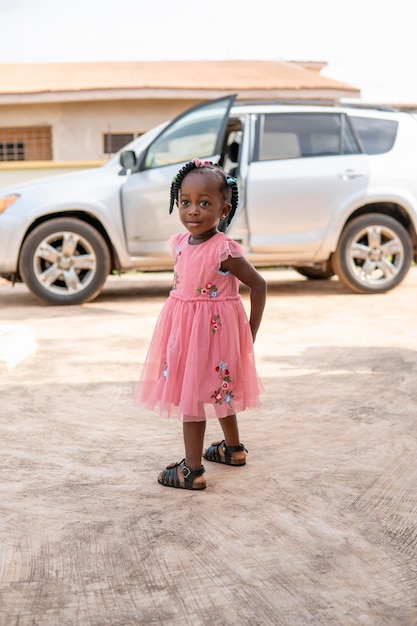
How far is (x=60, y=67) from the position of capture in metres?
21.8

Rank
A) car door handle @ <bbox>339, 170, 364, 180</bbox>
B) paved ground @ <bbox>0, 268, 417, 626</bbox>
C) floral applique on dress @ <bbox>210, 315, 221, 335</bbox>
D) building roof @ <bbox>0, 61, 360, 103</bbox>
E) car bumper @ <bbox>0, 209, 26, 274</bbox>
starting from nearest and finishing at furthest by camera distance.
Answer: paved ground @ <bbox>0, 268, 417, 626</bbox> < floral applique on dress @ <bbox>210, 315, 221, 335</bbox> < car bumper @ <bbox>0, 209, 26, 274</bbox> < car door handle @ <bbox>339, 170, 364, 180</bbox> < building roof @ <bbox>0, 61, 360, 103</bbox>

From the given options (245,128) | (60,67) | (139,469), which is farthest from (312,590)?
(60,67)

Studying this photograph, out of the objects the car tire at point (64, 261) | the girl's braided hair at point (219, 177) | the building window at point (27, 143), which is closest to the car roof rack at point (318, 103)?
the car tire at point (64, 261)

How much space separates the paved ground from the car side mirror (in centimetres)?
284

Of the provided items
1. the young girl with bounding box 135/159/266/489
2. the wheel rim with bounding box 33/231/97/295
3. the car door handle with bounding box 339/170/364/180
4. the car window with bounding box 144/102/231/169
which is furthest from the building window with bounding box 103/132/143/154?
the young girl with bounding box 135/159/266/489

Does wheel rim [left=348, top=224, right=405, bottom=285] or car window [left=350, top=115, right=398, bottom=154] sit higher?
car window [left=350, top=115, right=398, bottom=154]

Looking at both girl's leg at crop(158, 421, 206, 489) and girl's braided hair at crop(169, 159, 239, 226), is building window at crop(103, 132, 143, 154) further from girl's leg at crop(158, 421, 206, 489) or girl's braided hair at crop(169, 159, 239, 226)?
girl's leg at crop(158, 421, 206, 489)

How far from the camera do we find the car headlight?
897 cm

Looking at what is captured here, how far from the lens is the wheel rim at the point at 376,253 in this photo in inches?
378

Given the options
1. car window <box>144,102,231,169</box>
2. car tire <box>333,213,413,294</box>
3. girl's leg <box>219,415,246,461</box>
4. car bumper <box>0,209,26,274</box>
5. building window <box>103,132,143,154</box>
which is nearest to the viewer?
girl's leg <box>219,415,246,461</box>

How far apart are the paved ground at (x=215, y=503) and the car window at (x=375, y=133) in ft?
12.2

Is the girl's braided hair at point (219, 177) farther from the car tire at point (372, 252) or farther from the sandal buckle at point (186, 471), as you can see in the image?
the car tire at point (372, 252)

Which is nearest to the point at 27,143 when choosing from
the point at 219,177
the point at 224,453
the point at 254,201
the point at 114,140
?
the point at 114,140

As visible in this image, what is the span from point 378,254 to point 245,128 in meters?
1.94
